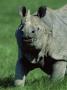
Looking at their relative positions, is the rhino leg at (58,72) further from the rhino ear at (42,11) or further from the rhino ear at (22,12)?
the rhino ear at (22,12)

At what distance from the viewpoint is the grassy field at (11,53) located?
36.0ft

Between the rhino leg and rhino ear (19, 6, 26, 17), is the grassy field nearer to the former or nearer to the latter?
the rhino leg

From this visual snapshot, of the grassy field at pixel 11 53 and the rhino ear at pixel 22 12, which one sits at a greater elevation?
the rhino ear at pixel 22 12

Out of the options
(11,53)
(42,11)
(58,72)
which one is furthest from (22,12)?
(11,53)

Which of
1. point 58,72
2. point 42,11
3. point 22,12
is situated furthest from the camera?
point 58,72

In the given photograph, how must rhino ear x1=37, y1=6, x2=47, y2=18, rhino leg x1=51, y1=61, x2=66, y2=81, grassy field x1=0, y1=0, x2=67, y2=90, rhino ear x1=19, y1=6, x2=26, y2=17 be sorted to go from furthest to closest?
rhino leg x1=51, y1=61, x2=66, y2=81 → grassy field x1=0, y1=0, x2=67, y2=90 → rhino ear x1=37, y1=6, x2=47, y2=18 → rhino ear x1=19, y1=6, x2=26, y2=17

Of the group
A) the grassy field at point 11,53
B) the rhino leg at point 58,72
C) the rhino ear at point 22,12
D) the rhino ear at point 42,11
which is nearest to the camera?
the rhino ear at point 22,12

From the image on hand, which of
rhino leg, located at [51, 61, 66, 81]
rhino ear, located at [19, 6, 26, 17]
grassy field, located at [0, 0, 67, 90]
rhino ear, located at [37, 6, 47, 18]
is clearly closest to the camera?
rhino ear, located at [19, 6, 26, 17]

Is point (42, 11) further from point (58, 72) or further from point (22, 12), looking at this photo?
point (58, 72)

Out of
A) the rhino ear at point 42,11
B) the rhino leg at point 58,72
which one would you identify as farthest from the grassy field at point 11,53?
the rhino ear at point 42,11

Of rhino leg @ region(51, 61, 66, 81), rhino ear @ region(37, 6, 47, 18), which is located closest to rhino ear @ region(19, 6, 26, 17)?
rhino ear @ region(37, 6, 47, 18)

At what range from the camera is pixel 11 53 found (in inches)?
683

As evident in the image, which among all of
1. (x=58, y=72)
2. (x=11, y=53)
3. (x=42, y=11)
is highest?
(x=42, y=11)

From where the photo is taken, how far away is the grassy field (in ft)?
36.0
